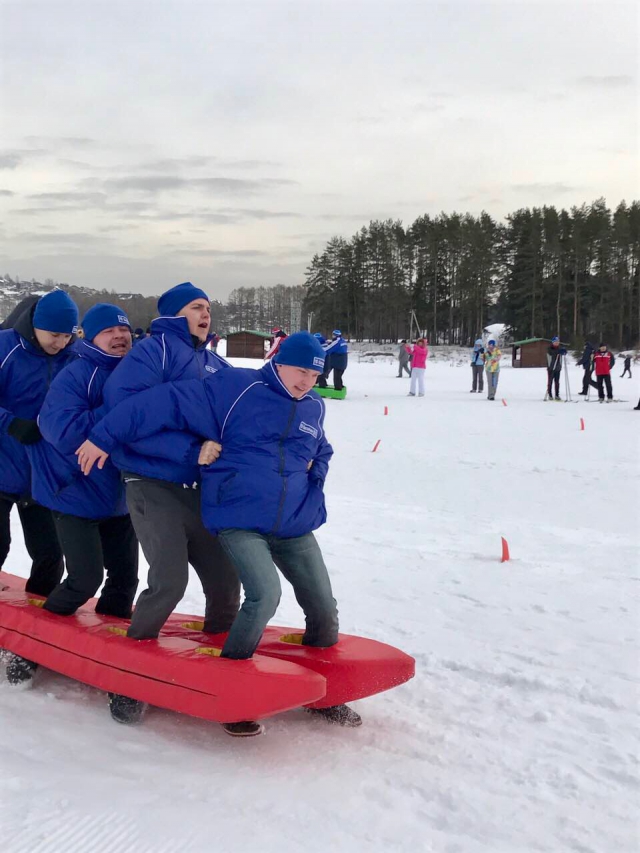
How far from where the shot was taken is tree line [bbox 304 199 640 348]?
173ft

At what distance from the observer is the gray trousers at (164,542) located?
332cm

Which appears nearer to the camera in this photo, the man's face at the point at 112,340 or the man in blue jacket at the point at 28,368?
the man's face at the point at 112,340

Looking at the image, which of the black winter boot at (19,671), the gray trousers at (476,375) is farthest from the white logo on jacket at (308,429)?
the gray trousers at (476,375)

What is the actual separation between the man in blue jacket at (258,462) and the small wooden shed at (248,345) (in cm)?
4342

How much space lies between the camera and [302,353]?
3291 mm

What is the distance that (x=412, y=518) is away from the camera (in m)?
7.36

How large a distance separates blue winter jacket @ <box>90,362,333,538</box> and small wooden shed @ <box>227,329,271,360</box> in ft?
142

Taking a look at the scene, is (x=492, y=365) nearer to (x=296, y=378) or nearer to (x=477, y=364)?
(x=477, y=364)

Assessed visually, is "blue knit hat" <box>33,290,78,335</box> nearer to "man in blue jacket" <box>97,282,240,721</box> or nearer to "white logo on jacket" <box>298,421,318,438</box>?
"man in blue jacket" <box>97,282,240,721</box>

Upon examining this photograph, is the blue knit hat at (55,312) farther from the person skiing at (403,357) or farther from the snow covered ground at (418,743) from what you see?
the person skiing at (403,357)

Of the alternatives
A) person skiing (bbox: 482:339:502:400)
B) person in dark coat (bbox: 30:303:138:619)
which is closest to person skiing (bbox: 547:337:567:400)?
person skiing (bbox: 482:339:502:400)

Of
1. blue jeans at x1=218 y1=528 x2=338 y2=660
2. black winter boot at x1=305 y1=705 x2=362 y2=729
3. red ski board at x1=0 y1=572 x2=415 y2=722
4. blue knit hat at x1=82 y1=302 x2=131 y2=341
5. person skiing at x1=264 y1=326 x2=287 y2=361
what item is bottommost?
black winter boot at x1=305 y1=705 x2=362 y2=729

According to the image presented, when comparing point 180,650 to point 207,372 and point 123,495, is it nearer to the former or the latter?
point 123,495

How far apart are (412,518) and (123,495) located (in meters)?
4.12
